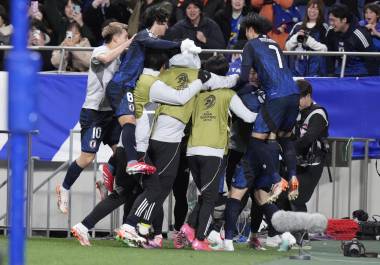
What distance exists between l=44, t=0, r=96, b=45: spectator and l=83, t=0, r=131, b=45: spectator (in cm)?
17

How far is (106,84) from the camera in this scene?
1172cm

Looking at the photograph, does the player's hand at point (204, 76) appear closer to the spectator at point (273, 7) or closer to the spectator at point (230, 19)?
the spectator at point (230, 19)

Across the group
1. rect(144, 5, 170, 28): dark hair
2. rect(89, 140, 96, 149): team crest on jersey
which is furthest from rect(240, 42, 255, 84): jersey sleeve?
rect(89, 140, 96, 149): team crest on jersey

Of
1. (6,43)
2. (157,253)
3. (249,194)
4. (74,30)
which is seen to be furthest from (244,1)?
(157,253)

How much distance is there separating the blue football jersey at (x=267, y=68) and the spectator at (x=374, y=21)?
425cm

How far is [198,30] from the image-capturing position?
14883 millimetres

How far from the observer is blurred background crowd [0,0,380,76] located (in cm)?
1477

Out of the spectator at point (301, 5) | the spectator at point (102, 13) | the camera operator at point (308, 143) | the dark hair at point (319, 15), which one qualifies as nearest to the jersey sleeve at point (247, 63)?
the camera operator at point (308, 143)

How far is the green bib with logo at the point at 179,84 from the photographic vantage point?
35.3ft

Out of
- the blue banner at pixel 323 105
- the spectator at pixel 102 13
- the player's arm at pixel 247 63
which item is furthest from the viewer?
the spectator at pixel 102 13

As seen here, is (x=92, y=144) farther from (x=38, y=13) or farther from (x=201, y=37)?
(x=38, y=13)

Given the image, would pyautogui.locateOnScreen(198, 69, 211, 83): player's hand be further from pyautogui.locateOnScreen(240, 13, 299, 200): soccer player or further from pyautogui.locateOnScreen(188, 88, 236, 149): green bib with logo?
pyautogui.locateOnScreen(240, 13, 299, 200): soccer player

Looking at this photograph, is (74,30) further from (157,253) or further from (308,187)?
(157,253)

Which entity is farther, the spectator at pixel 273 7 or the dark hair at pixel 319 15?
the spectator at pixel 273 7
